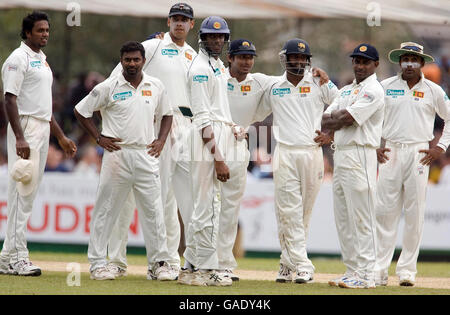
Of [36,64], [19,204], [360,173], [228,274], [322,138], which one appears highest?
[36,64]

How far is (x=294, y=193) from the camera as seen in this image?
9156 millimetres

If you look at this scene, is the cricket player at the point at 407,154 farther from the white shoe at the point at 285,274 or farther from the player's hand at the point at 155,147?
the player's hand at the point at 155,147

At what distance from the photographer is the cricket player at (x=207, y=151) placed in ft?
26.9

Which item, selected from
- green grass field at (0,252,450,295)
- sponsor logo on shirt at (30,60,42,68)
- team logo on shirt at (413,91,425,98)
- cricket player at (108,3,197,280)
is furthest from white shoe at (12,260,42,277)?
team logo on shirt at (413,91,425,98)

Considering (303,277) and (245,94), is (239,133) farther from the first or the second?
(303,277)

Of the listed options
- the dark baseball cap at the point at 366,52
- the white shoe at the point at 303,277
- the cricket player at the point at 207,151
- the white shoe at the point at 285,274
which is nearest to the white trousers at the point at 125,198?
the cricket player at the point at 207,151

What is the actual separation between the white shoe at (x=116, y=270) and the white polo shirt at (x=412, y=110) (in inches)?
128

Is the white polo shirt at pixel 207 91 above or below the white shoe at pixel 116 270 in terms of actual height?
above

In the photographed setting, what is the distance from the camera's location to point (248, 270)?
11.0m

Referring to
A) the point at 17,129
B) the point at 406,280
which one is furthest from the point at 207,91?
the point at 406,280

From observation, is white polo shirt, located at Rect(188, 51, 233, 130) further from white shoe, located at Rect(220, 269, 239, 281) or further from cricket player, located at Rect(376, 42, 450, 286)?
cricket player, located at Rect(376, 42, 450, 286)

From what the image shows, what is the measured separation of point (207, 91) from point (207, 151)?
564mm

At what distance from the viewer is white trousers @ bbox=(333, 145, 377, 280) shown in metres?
8.62
